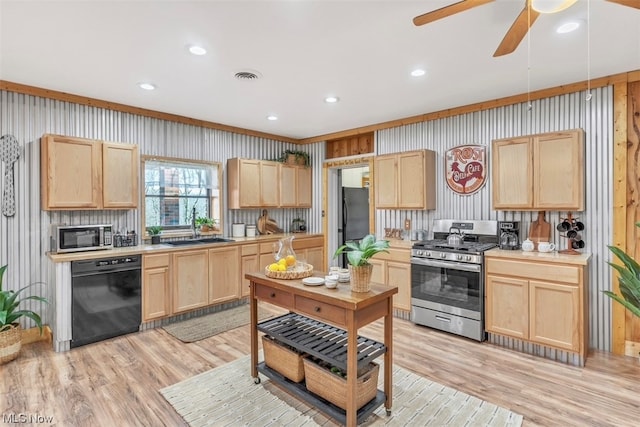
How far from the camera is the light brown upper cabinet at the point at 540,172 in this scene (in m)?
3.28

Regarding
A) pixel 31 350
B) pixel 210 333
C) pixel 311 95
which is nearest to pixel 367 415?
pixel 210 333

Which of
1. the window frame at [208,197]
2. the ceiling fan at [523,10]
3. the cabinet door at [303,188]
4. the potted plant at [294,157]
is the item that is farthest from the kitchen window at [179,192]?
the ceiling fan at [523,10]

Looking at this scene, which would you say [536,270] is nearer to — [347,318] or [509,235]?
[509,235]

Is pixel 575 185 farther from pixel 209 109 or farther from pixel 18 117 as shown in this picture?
pixel 18 117

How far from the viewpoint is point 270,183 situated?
5.53 m

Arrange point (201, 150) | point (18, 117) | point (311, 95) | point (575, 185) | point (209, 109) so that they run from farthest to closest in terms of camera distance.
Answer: point (201, 150)
point (209, 109)
point (311, 95)
point (18, 117)
point (575, 185)

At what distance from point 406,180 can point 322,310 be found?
2769 millimetres

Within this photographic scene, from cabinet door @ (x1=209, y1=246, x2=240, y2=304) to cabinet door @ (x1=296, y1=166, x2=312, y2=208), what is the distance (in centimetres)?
167

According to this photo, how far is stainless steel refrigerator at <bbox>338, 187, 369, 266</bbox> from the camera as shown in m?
6.14

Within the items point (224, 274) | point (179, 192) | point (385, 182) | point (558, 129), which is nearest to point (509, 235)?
point (558, 129)

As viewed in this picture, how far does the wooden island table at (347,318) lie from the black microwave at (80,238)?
7.28ft

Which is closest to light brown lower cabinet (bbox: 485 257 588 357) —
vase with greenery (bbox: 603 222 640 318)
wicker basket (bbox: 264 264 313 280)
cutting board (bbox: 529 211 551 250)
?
cutting board (bbox: 529 211 551 250)

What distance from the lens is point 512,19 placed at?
2.26m

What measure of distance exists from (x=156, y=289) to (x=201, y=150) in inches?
81.3
